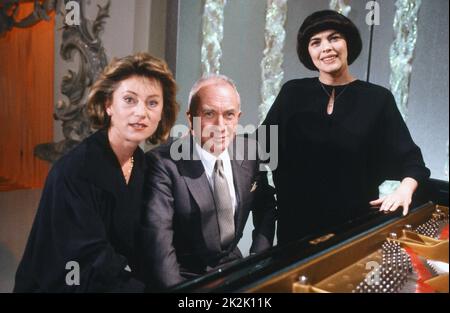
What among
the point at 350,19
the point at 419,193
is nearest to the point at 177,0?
the point at 350,19

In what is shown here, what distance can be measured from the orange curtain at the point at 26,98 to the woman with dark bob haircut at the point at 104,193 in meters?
0.64

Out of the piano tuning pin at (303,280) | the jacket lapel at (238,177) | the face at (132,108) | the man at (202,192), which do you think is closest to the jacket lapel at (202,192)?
the man at (202,192)

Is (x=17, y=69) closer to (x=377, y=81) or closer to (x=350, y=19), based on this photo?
(x=350, y=19)

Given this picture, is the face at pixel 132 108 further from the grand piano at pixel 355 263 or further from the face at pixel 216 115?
the grand piano at pixel 355 263

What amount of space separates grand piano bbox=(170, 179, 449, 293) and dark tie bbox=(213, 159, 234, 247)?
22.1 inches

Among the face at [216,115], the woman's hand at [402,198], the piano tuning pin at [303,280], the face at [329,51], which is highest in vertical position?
the face at [329,51]

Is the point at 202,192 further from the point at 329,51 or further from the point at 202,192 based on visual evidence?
the point at 329,51

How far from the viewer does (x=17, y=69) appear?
7.34 feet

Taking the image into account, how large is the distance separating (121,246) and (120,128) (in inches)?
18.3

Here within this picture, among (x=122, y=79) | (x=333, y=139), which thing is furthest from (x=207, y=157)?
(x=333, y=139)

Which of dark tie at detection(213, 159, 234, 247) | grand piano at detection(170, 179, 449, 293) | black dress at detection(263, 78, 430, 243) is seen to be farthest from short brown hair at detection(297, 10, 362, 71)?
grand piano at detection(170, 179, 449, 293)

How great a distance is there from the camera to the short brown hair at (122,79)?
165cm

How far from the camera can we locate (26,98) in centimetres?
223

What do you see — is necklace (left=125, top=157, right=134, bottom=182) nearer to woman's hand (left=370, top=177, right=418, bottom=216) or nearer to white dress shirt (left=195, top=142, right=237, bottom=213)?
white dress shirt (left=195, top=142, right=237, bottom=213)
